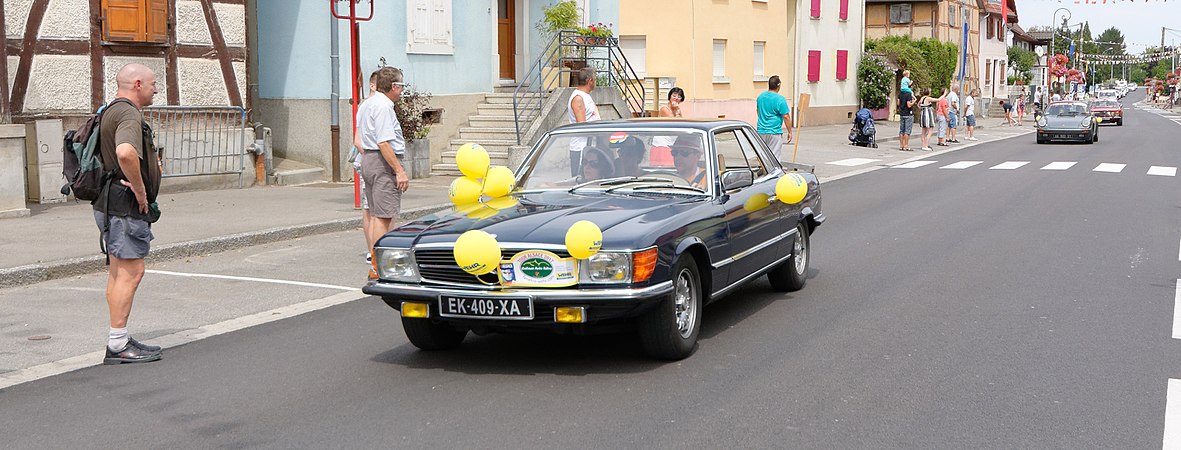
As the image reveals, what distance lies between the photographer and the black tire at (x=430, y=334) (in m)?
7.02

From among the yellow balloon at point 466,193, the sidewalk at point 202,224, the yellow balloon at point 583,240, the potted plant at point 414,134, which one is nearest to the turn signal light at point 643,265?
the yellow balloon at point 583,240

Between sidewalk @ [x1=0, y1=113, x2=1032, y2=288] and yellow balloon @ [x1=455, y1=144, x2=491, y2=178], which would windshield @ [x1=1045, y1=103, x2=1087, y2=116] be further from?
yellow balloon @ [x1=455, y1=144, x2=491, y2=178]

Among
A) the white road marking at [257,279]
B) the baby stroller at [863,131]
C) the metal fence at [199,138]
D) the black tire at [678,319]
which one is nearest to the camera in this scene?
the black tire at [678,319]

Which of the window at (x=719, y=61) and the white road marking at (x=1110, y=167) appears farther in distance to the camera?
the window at (x=719, y=61)

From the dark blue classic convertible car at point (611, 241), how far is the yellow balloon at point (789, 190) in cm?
9

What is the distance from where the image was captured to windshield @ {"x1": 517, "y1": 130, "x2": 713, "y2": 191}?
25.7ft

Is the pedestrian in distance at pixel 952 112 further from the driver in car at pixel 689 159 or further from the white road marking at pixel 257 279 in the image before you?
the driver in car at pixel 689 159

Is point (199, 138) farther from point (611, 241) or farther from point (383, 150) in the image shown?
point (611, 241)

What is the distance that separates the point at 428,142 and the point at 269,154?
266cm

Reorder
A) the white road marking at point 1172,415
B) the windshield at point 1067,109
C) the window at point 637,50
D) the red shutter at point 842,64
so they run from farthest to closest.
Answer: the red shutter at point 842,64, the windshield at point 1067,109, the window at point 637,50, the white road marking at point 1172,415

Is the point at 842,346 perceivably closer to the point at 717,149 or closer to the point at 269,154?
the point at 717,149

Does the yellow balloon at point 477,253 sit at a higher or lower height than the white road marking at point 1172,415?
higher

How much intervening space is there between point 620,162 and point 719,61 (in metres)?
30.0

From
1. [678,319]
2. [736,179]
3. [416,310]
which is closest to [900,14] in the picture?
[736,179]
